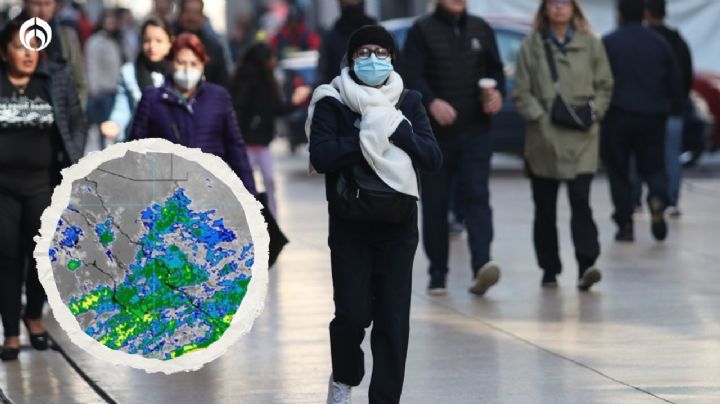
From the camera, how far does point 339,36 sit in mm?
12758

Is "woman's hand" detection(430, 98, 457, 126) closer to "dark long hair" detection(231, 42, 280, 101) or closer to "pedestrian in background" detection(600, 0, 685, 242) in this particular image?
"dark long hair" detection(231, 42, 280, 101)

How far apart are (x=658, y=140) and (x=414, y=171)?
7.20 metres

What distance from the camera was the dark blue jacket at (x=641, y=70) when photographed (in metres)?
13.6

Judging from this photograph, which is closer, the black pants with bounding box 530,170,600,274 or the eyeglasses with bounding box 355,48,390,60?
the eyeglasses with bounding box 355,48,390,60

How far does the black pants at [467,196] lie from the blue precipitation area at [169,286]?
3722mm

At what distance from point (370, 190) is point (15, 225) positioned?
114 inches

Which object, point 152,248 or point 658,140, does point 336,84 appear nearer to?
point 152,248

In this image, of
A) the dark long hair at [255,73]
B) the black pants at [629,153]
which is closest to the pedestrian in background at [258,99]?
the dark long hair at [255,73]

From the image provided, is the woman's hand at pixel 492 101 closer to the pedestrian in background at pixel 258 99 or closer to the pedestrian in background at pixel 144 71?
the pedestrian in background at pixel 144 71

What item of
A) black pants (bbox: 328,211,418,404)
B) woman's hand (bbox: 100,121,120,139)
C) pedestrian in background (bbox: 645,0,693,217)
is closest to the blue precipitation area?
black pants (bbox: 328,211,418,404)

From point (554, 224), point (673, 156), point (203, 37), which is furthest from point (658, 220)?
point (203, 37)

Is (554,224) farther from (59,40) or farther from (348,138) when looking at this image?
(348,138)

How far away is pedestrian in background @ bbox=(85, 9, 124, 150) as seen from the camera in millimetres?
20594

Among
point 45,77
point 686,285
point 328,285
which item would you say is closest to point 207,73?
point 328,285
